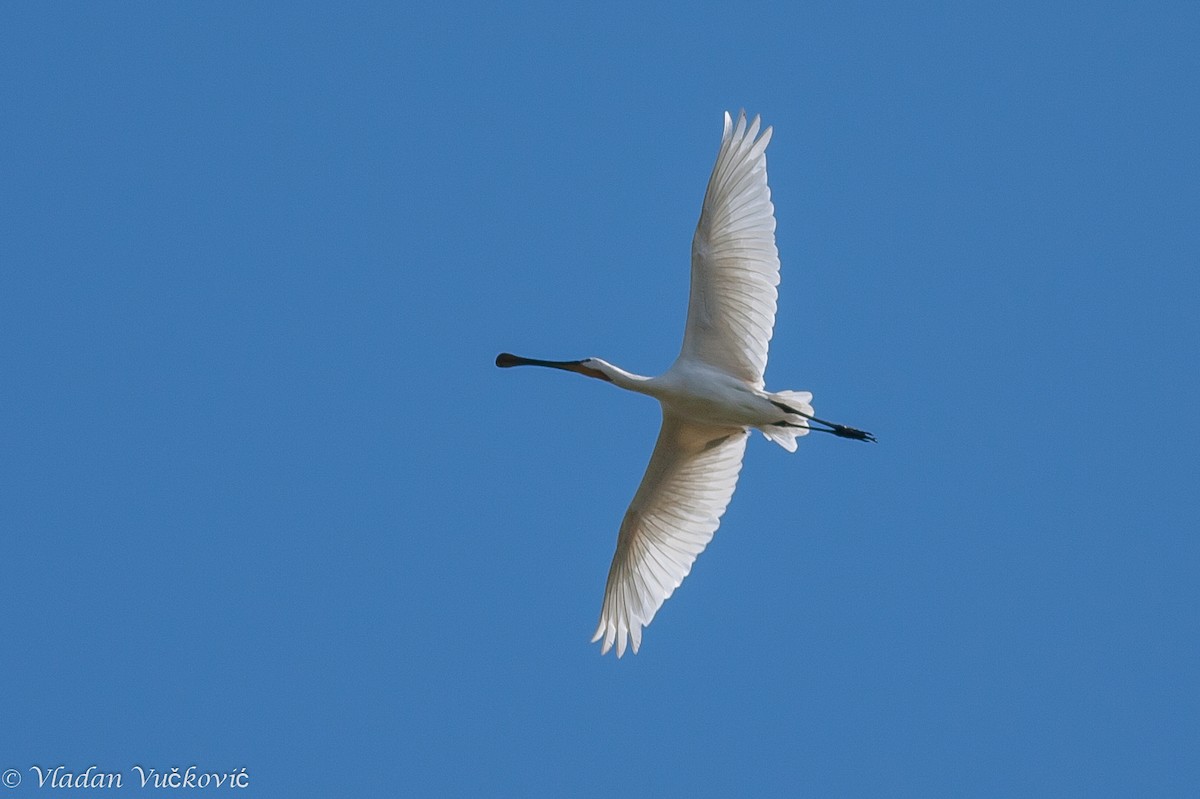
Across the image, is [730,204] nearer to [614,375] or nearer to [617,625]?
[614,375]

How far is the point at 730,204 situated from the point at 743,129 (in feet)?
1.89

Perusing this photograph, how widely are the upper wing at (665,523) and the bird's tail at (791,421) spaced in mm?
495

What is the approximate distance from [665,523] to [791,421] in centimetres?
155

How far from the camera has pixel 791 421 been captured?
14.6 m

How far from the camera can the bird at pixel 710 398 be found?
566 inches

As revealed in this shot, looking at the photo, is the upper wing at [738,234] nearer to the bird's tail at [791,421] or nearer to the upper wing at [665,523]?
the bird's tail at [791,421]

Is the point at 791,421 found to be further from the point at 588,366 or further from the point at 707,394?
the point at 588,366

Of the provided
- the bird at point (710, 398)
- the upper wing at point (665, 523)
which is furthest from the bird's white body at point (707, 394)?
the upper wing at point (665, 523)

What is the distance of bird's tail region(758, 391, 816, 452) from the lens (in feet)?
47.7

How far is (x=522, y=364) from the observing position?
1559cm

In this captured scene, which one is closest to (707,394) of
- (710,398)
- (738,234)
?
(710,398)

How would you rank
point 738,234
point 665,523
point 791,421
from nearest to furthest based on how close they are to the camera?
point 738,234
point 791,421
point 665,523

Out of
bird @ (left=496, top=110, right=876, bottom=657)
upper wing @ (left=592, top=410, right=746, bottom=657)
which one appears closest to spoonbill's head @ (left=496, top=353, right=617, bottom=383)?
bird @ (left=496, top=110, right=876, bottom=657)

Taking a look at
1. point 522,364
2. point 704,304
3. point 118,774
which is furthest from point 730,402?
point 118,774
